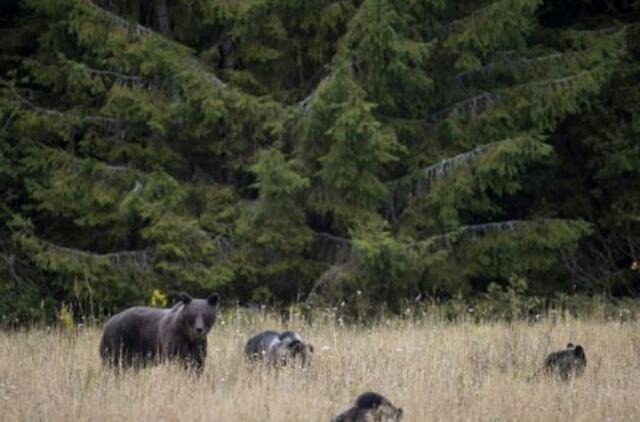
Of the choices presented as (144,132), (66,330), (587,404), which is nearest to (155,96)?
(144,132)

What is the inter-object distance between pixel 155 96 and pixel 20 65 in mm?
3424

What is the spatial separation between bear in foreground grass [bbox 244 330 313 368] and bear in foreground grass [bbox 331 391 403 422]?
2710 millimetres

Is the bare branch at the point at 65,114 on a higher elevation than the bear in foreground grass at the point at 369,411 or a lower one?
higher

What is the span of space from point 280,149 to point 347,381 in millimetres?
8223

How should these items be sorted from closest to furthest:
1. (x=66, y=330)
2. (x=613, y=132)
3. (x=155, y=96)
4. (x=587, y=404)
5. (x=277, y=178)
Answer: (x=587, y=404), (x=66, y=330), (x=277, y=178), (x=155, y=96), (x=613, y=132)

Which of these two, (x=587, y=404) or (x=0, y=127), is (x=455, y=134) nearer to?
(x=0, y=127)

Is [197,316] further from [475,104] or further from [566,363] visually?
[475,104]

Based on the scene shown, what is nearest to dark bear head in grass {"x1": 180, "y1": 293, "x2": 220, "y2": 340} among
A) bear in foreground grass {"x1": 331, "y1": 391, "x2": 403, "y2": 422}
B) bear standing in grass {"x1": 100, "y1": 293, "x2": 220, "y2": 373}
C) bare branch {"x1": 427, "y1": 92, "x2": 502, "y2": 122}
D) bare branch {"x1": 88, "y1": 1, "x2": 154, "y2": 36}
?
bear standing in grass {"x1": 100, "y1": 293, "x2": 220, "y2": 373}

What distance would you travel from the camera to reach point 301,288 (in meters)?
Result: 19.5

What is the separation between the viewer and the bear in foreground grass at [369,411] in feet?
29.8

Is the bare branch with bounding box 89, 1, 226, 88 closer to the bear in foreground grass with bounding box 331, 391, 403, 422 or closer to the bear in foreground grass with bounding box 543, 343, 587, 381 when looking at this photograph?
the bear in foreground grass with bounding box 543, 343, 587, 381

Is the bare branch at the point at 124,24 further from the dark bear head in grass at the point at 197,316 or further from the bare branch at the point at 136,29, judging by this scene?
the dark bear head in grass at the point at 197,316

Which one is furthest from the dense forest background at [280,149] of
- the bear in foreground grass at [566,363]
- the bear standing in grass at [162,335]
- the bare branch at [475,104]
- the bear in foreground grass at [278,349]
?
the bear in foreground grass at [566,363]

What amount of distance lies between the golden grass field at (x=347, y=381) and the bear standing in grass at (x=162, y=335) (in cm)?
24
